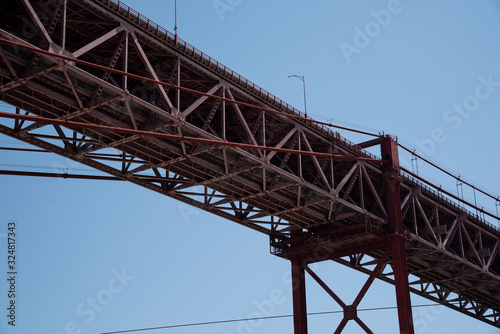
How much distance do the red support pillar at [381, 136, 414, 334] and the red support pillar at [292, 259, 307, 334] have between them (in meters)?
6.47

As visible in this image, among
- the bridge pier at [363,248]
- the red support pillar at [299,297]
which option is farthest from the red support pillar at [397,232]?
the red support pillar at [299,297]

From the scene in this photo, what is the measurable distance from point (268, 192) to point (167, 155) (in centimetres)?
668

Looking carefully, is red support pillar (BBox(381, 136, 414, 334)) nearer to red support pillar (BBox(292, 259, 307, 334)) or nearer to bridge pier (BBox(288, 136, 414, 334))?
bridge pier (BBox(288, 136, 414, 334))

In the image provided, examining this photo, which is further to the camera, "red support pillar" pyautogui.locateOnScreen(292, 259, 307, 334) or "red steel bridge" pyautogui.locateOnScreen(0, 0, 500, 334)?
"red support pillar" pyautogui.locateOnScreen(292, 259, 307, 334)

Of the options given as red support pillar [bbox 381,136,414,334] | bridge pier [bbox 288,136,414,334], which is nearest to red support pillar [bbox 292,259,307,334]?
bridge pier [bbox 288,136,414,334]

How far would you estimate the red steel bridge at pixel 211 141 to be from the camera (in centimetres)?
2928

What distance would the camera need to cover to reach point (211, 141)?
2577 cm

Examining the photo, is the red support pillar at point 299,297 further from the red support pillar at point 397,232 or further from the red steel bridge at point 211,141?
the red support pillar at point 397,232

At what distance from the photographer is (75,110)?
3147 cm

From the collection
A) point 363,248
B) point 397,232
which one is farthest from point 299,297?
point 397,232

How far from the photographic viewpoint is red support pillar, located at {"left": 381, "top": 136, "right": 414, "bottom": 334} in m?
43.7

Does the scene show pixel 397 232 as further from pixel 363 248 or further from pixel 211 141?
pixel 211 141

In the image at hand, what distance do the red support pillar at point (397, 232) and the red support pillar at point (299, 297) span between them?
255 inches

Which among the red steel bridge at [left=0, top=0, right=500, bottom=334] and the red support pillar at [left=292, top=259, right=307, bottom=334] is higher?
the red steel bridge at [left=0, top=0, right=500, bottom=334]
